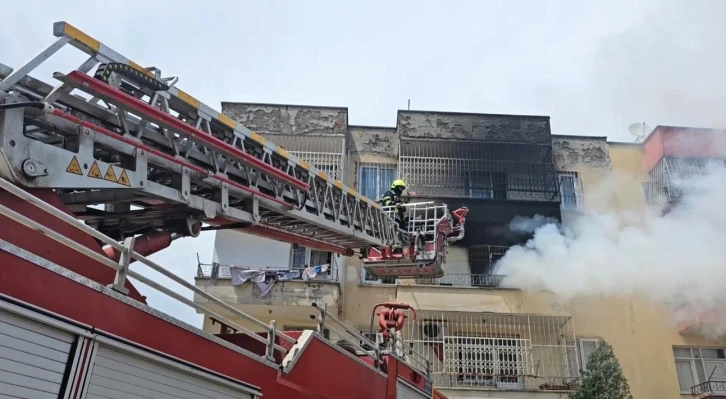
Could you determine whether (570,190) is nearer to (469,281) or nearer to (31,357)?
(469,281)

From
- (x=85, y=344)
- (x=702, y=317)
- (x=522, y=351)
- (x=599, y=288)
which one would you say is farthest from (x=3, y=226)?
(x=702, y=317)

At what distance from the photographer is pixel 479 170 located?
1953 cm

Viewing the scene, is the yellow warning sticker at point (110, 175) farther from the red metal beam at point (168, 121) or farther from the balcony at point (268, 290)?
the balcony at point (268, 290)

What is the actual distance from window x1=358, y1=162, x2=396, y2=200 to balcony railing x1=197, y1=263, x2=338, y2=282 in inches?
133

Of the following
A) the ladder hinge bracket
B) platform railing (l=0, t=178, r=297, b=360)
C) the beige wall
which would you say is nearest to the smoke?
the beige wall

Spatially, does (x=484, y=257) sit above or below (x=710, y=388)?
above

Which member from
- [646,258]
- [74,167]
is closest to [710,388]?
[646,258]

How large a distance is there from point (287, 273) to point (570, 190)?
384 inches

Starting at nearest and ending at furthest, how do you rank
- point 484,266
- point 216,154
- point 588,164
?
point 216,154, point 484,266, point 588,164

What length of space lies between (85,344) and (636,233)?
678 inches

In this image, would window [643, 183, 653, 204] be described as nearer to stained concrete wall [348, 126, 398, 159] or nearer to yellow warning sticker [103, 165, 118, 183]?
stained concrete wall [348, 126, 398, 159]

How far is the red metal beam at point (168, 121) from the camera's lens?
4531 millimetres

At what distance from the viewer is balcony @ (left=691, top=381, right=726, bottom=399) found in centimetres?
1658

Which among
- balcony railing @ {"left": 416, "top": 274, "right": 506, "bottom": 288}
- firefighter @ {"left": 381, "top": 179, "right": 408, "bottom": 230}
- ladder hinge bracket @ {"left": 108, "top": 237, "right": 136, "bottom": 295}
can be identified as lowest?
ladder hinge bracket @ {"left": 108, "top": 237, "right": 136, "bottom": 295}
